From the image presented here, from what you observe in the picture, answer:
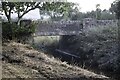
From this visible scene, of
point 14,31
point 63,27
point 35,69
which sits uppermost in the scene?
point 14,31

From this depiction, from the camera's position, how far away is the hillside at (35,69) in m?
6.75

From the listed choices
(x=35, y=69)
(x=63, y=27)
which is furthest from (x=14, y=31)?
(x=35, y=69)

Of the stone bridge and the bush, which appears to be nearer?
the bush

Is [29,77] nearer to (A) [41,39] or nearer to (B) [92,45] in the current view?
(B) [92,45]

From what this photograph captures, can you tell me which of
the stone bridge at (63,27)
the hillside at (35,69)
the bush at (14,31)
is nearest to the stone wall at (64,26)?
the stone bridge at (63,27)

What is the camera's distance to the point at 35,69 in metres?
7.19

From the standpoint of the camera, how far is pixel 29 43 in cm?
1175

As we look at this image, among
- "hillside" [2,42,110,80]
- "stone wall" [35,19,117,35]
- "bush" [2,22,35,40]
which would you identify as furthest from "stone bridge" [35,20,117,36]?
"hillside" [2,42,110,80]

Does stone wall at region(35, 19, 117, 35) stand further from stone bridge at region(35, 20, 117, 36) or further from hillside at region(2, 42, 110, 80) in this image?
hillside at region(2, 42, 110, 80)

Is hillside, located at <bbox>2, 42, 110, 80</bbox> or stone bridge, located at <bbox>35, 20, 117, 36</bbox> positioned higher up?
stone bridge, located at <bbox>35, 20, 117, 36</bbox>

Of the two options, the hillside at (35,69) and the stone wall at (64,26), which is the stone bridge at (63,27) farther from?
the hillside at (35,69)

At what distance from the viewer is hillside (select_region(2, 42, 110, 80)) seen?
675 centimetres

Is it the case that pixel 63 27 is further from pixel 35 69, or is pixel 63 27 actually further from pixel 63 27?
pixel 35 69

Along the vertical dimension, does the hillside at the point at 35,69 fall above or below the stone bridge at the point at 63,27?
below
